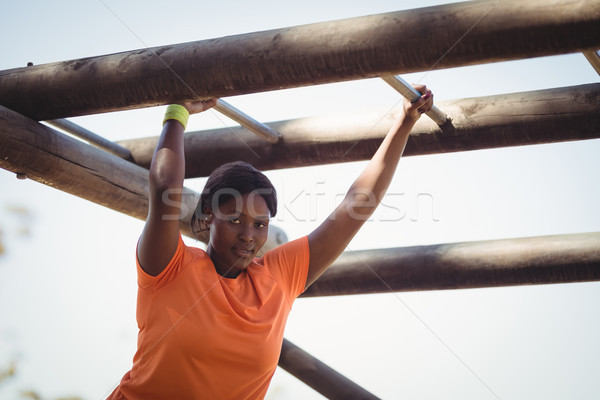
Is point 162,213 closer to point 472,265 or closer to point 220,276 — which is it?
point 220,276

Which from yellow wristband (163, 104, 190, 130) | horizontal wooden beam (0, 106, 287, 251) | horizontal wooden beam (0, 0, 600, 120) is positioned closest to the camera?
horizontal wooden beam (0, 0, 600, 120)

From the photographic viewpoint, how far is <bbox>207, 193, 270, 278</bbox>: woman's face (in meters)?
1.75

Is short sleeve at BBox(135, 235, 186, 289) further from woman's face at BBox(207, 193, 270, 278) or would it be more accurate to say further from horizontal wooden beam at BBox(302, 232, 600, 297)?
horizontal wooden beam at BBox(302, 232, 600, 297)

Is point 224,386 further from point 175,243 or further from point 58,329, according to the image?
point 58,329

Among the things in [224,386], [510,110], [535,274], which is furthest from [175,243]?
[535,274]

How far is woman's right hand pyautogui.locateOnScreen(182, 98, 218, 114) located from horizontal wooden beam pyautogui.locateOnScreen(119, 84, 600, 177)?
27.3 inches

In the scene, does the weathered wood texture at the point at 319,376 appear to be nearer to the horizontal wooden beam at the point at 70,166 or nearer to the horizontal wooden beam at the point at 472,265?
the horizontal wooden beam at the point at 472,265

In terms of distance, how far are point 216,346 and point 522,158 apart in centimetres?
247

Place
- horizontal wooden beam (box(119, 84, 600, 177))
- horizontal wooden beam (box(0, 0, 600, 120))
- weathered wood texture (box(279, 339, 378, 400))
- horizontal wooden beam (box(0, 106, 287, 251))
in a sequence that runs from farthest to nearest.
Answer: weathered wood texture (box(279, 339, 378, 400)) < horizontal wooden beam (box(119, 84, 600, 177)) < horizontal wooden beam (box(0, 106, 287, 251)) < horizontal wooden beam (box(0, 0, 600, 120))

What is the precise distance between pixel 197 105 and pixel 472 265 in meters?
1.55

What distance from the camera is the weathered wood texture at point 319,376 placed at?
9.80 feet

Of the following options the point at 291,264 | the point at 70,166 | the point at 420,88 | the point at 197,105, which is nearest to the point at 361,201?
the point at 291,264

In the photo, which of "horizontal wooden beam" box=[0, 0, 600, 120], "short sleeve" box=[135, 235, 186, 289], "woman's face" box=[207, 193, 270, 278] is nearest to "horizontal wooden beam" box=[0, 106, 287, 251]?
"horizontal wooden beam" box=[0, 0, 600, 120]

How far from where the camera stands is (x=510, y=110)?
2.23 meters
